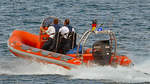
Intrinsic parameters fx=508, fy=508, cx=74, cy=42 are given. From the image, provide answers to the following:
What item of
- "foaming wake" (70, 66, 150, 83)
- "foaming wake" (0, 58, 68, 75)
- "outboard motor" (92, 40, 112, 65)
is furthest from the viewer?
"foaming wake" (0, 58, 68, 75)

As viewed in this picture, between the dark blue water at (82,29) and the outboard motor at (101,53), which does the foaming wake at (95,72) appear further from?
the outboard motor at (101,53)

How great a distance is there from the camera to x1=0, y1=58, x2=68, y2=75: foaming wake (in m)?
17.9

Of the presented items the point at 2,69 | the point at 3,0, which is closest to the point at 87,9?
the point at 3,0

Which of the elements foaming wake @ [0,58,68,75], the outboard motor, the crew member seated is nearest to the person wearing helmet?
the crew member seated

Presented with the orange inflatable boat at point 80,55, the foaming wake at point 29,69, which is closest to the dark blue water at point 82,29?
the foaming wake at point 29,69

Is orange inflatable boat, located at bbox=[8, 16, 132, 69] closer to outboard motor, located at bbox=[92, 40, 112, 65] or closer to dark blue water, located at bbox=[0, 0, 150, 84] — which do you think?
outboard motor, located at bbox=[92, 40, 112, 65]

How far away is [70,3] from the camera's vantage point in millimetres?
38094

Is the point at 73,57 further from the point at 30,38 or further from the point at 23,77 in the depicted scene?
the point at 30,38

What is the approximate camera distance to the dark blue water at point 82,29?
669 inches

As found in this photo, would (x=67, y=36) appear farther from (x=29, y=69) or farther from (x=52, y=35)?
(x=29, y=69)

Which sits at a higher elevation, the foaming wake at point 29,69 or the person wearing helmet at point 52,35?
the person wearing helmet at point 52,35

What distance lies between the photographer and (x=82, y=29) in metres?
27.9

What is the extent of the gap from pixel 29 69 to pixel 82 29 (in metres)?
9.68

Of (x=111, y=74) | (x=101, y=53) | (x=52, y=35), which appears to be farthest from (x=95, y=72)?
(x=52, y=35)
